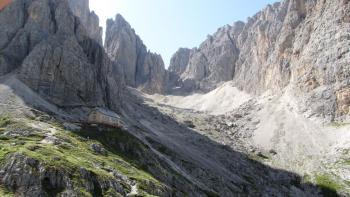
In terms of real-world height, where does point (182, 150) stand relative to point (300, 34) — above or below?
below

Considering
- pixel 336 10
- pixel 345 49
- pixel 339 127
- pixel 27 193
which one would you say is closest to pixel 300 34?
pixel 336 10

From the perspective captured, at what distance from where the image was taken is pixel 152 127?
470 feet

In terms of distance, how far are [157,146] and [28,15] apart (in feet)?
202

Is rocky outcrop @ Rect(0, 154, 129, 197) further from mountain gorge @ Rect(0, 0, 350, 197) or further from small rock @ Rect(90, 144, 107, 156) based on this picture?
small rock @ Rect(90, 144, 107, 156)

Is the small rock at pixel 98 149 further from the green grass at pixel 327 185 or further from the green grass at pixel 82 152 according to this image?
the green grass at pixel 327 185

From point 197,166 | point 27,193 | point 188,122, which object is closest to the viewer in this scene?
point 27,193

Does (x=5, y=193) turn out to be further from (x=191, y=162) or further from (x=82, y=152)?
(x=191, y=162)

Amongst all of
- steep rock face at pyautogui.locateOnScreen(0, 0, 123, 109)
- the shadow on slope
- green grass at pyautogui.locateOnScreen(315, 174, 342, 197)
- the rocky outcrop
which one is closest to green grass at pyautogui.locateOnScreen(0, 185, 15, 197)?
the rocky outcrop

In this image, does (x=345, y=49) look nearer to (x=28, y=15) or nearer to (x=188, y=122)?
(x=188, y=122)

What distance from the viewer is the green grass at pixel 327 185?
11456 centimetres

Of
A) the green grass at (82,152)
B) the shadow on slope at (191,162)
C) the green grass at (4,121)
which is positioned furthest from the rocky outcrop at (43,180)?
the green grass at (4,121)

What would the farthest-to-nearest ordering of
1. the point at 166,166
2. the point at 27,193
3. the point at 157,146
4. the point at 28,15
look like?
the point at 28,15
the point at 157,146
the point at 166,166
the point at 27,193

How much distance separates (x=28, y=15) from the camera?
138m

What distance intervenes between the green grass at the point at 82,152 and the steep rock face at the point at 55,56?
2642cm
